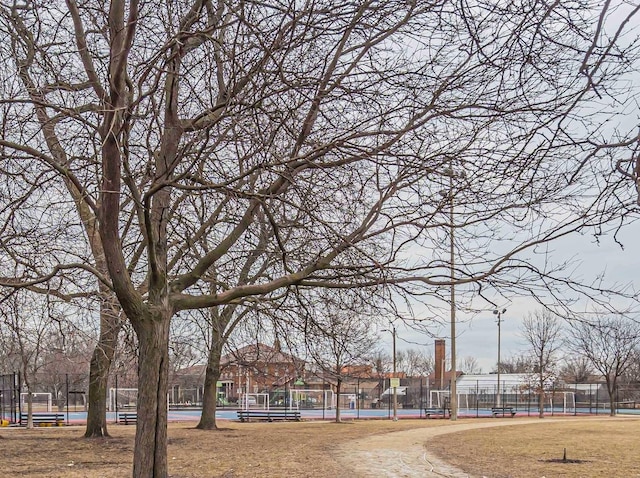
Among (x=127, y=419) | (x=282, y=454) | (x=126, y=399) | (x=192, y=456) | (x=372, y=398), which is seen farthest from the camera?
(x=372, y=398)

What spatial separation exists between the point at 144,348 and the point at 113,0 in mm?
4066

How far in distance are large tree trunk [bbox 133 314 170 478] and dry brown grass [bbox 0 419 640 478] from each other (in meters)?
4.54

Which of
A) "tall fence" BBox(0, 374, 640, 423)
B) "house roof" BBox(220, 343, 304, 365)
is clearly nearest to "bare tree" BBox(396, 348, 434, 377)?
"tall fence" BBox(0, 374, 640, 423)

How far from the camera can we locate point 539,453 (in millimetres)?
19047

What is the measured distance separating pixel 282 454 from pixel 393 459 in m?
2.67

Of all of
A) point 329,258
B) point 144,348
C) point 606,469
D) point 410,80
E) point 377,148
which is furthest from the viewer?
point 606,469

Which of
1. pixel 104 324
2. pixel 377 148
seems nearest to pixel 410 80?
pixel 377 148

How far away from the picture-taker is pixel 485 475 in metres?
14.4

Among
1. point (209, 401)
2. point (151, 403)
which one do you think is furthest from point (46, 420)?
point (151, 403)

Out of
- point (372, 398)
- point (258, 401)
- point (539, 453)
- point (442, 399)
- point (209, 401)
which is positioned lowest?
point (372, 398)

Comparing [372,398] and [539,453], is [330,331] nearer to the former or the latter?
[539,453]

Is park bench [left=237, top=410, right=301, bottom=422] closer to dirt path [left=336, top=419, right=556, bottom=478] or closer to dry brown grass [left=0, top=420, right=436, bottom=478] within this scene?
dry brown grass [left=0, top=420, right=436, bottom=478]

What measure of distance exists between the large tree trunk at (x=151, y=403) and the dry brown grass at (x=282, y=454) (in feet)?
14.9

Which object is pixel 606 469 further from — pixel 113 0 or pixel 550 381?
pixel 550 381
